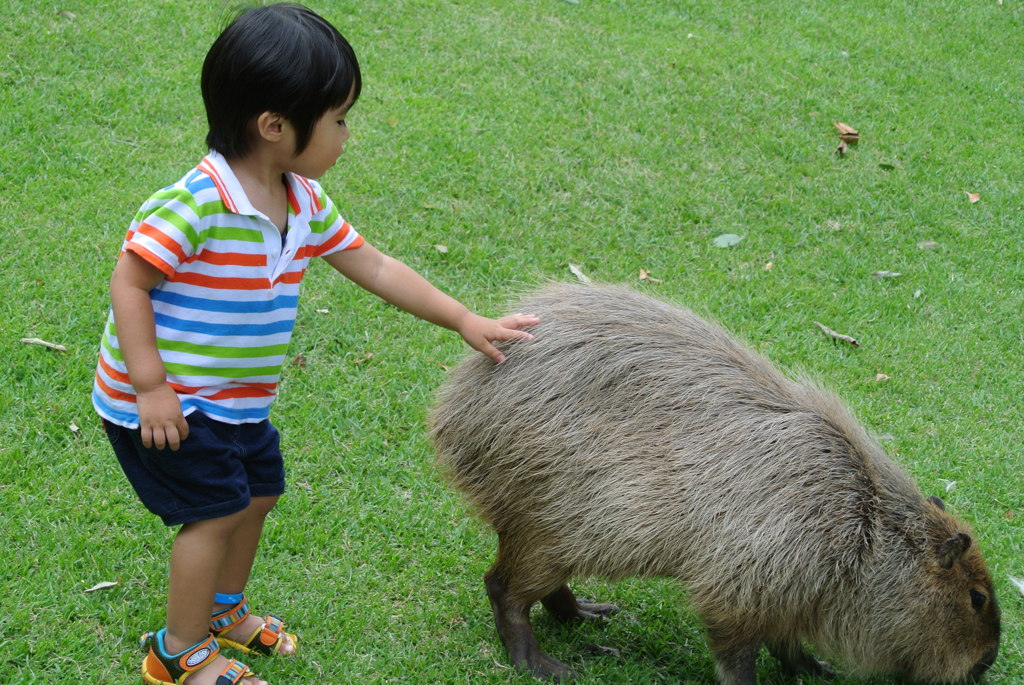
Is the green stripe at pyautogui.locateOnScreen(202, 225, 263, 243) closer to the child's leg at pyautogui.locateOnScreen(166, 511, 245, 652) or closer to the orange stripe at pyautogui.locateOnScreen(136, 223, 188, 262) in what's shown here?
the orange stripe at pyautogui.locateOnScreen(136, 223, 188, 262)

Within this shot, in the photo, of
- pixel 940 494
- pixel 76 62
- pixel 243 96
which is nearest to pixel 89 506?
pixel 243 96

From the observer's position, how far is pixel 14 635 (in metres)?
3.07

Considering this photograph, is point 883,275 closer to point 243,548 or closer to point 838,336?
point 838,336

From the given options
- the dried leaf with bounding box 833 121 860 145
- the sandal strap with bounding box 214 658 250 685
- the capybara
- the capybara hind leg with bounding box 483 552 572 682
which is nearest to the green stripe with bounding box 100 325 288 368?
the capybara

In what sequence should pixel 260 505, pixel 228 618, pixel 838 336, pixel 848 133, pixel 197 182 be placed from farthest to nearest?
pixel 848 133, pixel 838 336, pixel 228 618, pixel 260 505, pixel 197 182

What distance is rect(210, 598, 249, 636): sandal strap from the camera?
10.2 ft

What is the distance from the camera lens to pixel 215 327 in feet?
8.66

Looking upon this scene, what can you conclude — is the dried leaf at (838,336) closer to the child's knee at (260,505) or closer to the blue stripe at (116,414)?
the child's knee at (260,505)

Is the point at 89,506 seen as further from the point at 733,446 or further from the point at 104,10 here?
the point at 104,10

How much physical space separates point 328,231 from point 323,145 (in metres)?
0.35

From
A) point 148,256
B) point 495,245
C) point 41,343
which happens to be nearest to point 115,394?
point 148,256

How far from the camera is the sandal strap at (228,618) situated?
3121mm

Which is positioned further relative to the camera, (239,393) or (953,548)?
(953,548)

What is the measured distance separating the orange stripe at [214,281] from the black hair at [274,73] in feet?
1.09
